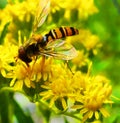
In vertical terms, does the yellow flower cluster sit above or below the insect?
below

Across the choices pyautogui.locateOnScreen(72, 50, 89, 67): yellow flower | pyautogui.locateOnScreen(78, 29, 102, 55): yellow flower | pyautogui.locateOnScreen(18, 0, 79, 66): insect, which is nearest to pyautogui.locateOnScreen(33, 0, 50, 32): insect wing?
pyautogui.locateOnScreen(18, 0, 79, 66): insect

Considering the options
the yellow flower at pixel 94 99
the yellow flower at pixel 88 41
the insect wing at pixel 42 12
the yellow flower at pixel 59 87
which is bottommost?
the yellow flower at pixel 88 41

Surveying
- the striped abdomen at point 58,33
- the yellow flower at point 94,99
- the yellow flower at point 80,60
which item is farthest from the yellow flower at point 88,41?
the yellow flower at point 94,99

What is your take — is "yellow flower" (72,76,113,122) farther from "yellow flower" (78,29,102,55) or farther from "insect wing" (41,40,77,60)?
"yellow flower" (78,29,102,55)

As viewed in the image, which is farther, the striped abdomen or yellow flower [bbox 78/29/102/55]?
yellow flower [bbox 78/29/102/55]

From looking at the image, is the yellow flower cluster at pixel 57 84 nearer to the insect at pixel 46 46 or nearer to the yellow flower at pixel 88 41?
the insect at pixel 46 46

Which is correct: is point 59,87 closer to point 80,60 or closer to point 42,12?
point 42,12

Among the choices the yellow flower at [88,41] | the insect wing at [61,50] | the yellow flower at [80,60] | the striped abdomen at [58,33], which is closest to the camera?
the insect wing at [61,50]

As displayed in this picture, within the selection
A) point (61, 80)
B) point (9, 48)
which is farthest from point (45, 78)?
point (9, 48)
